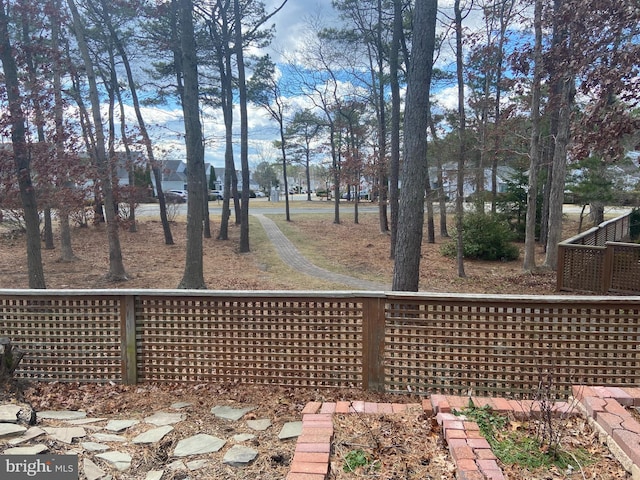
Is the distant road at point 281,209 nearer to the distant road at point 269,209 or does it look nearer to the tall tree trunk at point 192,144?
the distant road at point 269,209

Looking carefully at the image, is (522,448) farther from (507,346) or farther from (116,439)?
(116,439)

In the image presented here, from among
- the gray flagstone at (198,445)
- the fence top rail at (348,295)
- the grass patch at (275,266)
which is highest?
the fence top rail at (348,295)

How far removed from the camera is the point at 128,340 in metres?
3.49

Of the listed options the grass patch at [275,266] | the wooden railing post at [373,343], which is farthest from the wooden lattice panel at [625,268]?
the wooden railing post at [373,343]

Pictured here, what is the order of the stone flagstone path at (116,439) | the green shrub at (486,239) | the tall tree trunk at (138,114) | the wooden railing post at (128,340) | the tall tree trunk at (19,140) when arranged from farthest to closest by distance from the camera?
the green shrub at (486,239) < the tall tree trunk at (138,114) < the tall tree trunk at (19,140) < the wooden railing post at (128,340) < the stone flagstone path at (116,439)

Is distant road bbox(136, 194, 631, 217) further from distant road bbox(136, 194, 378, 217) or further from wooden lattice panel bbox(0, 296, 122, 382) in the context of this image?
wooden lattice panel bbox(0, 296, 122, 382)

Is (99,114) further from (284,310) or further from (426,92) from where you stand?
(284,310)

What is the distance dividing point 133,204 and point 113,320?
1103 cm

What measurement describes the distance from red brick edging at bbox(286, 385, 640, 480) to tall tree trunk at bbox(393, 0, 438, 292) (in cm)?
329

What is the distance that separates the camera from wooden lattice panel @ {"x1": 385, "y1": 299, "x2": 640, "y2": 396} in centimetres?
311

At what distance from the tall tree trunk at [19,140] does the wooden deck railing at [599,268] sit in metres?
9.86

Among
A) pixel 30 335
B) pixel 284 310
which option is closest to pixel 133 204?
pixel 30 335

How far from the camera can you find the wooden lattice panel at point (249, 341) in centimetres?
338

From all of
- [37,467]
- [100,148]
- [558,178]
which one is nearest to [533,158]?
[558,178]
